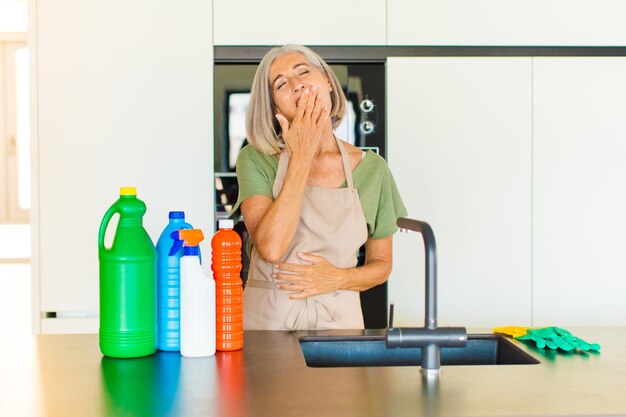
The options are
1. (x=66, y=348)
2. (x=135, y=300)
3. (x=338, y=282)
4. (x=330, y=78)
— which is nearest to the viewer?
(x=135, y=300)

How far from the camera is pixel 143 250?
142cm

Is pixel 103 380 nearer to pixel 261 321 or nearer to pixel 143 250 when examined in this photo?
pixel 143 250

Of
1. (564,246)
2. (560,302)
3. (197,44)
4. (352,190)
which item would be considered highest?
(197,44)

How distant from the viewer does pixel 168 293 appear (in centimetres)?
146

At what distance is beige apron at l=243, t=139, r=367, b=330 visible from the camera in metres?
1.87

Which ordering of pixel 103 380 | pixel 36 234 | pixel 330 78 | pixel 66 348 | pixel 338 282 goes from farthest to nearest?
pixel 36 234 < pixel 330 78 < pixel 338 282 < pixel 66 348 < pixel 103 380

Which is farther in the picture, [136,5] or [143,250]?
[136,5]

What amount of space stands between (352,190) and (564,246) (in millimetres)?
1190

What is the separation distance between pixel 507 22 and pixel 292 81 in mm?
1157

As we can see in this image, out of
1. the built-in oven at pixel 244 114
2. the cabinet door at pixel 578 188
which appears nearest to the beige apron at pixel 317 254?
the built-in oven at pixel 244 114

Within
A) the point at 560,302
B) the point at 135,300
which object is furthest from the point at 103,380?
the point at 560,302

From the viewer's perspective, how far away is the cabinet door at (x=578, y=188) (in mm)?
2814

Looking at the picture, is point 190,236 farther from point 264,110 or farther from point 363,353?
point 264,110

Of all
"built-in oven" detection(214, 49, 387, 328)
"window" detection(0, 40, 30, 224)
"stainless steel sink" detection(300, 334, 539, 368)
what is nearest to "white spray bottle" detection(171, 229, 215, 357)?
"stainless steel sink" detection(300, 334, 539, 368)
